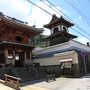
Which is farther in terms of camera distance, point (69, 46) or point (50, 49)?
point (50, 49)

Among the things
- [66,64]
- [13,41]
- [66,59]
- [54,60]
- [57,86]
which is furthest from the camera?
[54,60]

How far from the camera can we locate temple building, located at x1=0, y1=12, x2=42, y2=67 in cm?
1766

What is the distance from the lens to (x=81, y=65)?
1694cm

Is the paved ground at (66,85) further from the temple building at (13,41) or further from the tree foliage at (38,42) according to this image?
the tree foliage at (38,42)

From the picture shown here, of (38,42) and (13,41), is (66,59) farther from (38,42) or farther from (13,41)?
(38,42)

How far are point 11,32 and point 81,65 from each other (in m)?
12.5

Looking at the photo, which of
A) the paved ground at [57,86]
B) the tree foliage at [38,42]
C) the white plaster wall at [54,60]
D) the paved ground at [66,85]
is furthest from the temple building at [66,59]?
the tree foliage at [38,42]

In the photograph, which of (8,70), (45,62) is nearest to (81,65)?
(45,62)

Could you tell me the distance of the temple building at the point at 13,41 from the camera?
695 inches

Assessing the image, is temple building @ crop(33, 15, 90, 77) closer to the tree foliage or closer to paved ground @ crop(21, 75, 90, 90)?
paved ground @ crop(21, 75, 90, 90)

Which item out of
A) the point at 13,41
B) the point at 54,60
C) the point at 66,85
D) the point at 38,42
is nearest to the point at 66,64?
the point at 54,60

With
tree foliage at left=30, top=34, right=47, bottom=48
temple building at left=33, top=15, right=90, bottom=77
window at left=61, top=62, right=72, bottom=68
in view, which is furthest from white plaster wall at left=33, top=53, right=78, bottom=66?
tree foliage at left=30, top=34, right=47, bottom=48

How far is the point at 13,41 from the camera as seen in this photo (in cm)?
1859

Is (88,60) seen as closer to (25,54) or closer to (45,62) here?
(45,62)
